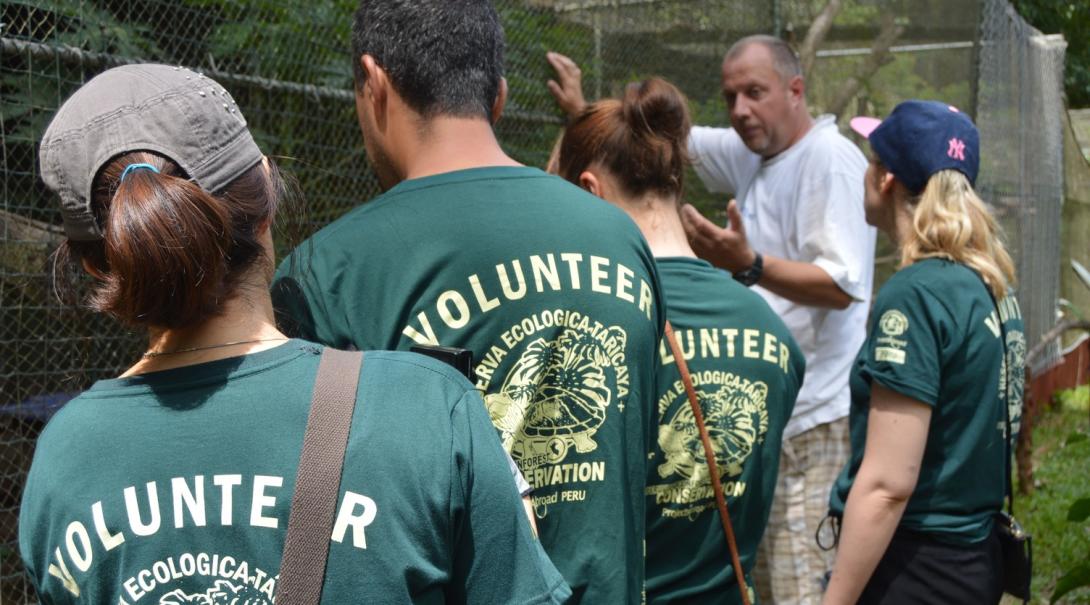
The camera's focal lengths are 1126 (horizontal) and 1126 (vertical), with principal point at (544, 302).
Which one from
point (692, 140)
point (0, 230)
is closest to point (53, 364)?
point (0, 230)

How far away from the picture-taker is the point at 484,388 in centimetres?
190

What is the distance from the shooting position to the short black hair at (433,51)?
1.98 m

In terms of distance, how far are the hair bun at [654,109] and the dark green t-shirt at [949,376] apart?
0.69 m

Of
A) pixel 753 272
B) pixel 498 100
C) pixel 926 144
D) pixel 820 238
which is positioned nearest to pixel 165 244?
pixel 498 100

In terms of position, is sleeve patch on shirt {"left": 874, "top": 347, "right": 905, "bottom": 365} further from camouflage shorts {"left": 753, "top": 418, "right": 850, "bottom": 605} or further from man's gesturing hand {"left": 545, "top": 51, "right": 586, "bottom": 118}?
man's gesturing hand {"left": 545, "top": 51, "right": 586, "bottom": 118}

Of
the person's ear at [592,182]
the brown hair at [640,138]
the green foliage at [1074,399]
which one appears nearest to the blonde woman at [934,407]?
the brown hair at [640,138]

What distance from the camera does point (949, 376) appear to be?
8.76 ft

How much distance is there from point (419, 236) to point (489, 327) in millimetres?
191

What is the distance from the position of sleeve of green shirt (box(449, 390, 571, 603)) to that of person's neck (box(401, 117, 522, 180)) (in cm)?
70

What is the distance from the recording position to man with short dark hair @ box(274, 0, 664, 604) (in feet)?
6.10

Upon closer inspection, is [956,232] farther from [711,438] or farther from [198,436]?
[198,436]

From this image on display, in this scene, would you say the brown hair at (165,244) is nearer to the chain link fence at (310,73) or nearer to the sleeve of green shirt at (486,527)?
the chain link fence at (310,73)

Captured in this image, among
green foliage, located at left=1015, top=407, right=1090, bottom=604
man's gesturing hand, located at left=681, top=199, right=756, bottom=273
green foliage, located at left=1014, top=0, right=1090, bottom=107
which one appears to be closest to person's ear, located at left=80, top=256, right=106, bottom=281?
man's gesturing hand, located at left=681, top=199, right=756, bottom=273

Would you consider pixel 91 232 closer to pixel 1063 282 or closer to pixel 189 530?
pixel 189 530
